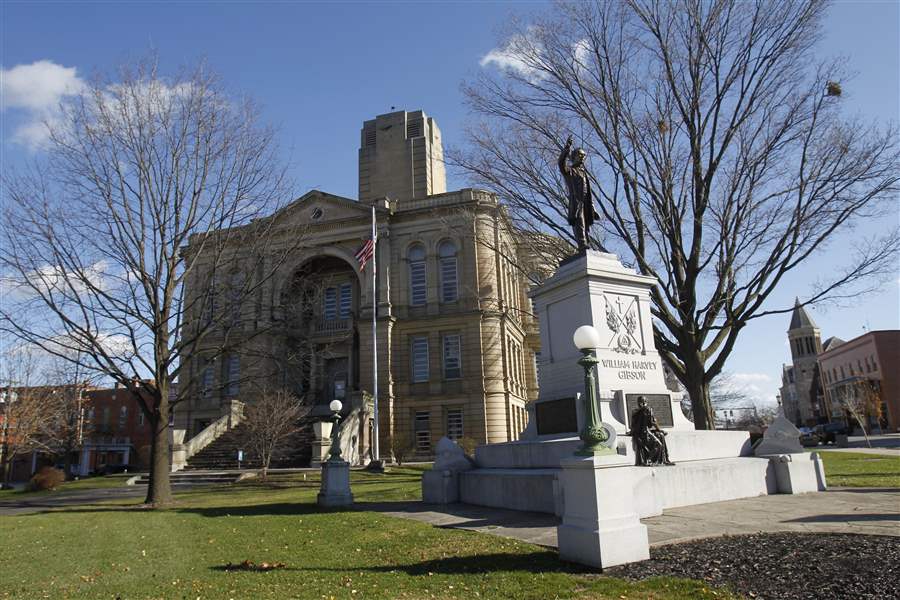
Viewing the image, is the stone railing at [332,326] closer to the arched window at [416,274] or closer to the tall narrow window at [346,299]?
the tall narrow window at [346,299]

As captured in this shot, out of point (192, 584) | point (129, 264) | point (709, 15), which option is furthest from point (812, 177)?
point (129, 264)

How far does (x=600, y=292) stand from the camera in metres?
11.5

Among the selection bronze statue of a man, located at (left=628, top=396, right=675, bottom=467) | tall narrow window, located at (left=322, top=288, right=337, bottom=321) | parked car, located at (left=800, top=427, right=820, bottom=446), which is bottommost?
parked car, located at (left=800, top=427, right=820, bottom=446)

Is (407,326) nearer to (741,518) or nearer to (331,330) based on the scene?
(331,330)

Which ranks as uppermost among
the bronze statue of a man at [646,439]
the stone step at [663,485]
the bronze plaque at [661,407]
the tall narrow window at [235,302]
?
the tall narrow window at [235,302]

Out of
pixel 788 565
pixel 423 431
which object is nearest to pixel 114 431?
pixel 423 431

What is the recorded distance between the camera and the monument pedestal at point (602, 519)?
616 cm

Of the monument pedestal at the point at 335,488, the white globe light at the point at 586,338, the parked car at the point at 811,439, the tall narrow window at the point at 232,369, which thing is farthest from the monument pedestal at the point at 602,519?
the parked car at the point at 811,439

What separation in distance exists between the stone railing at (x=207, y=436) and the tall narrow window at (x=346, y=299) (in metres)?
9.57

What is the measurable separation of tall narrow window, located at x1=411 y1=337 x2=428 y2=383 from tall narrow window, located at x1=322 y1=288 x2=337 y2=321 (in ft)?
22.6

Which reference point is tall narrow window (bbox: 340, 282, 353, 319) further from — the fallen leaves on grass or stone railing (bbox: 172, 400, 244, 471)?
the fallen leaves on grass

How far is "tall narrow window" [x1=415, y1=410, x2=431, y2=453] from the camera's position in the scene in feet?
119

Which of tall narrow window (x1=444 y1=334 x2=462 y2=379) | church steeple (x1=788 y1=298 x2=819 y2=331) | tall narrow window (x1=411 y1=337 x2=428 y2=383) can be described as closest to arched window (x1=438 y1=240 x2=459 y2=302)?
tall narrow window (x1=444 y1=334 x2=462 y2=379)

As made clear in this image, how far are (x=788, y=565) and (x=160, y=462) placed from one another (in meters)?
15.4
